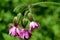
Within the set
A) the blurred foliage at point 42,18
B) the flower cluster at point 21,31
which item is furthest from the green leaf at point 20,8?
the blurred foliage at point 42,18

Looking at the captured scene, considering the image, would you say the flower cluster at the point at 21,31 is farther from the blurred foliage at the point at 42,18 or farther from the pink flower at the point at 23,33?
the blurred foliage at the point at 42,18

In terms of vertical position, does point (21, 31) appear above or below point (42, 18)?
above

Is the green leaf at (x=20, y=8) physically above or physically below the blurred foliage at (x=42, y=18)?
above

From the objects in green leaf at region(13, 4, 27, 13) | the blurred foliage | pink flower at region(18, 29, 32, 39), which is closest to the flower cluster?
pink flower at region(18, 29, 32, 39)

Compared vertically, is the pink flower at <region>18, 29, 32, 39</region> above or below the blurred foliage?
above

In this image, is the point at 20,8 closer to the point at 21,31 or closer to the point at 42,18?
the point at 21,31

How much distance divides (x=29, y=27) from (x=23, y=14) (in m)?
0.13

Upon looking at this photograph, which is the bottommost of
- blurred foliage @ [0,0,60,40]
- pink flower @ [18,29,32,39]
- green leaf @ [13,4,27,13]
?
blurred foliage @ [0,0,60,40]

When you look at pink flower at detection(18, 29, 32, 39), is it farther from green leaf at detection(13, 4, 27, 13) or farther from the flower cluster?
green leaf at detection(13, 4, 27, 13)

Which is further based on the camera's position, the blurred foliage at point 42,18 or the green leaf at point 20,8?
the blurred foliage at point 42,18

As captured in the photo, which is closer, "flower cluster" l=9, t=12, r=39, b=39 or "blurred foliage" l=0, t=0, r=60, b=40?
"flower cluster" l=9, t=12, r=39, b=39

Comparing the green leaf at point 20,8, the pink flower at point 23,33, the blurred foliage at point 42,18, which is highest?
the green leaf at point 20,8

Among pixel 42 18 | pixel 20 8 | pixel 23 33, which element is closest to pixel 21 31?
pixel 23 33

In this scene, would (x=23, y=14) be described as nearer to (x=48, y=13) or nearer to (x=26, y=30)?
(x=26, y=30)
